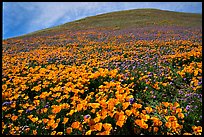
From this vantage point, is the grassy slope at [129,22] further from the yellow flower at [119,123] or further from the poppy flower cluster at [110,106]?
the yellow flower at [119,123]

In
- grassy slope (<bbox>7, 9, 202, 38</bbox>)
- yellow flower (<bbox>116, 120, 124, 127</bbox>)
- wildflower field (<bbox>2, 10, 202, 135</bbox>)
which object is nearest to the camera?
yellow flower (<bbox>116, 120, 124, 127</bbox>)

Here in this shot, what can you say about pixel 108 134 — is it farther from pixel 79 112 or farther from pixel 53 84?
pixel 53 84

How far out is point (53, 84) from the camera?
6422 mm

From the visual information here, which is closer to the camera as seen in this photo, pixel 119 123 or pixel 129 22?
pixel 119 123

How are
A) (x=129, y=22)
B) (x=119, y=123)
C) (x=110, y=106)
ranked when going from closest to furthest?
(x=119, y=123) < (x=110, y=106) < (x=129, y=22)

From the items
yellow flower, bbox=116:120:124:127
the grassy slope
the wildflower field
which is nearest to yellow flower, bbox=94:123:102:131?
the wildflower field

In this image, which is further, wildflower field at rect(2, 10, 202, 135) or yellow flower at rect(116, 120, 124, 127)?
wildflower field at rect(2, 10, 202, 135)

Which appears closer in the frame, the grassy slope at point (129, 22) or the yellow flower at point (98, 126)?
the yellow flower at point (98, 126)

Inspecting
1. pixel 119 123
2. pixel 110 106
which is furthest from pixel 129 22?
pixel 119 123

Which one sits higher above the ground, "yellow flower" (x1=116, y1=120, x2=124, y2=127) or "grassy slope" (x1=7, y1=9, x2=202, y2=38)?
"grassy slope" (x1=7, y1=9, x2=202, y2=38)

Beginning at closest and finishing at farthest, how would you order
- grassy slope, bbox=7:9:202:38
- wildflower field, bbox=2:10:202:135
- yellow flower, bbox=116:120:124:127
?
yellow flower, bbox=116:120:124:127 < wildflower field, bbox=2:10:202:135 < grassy slope, bbox=7:9:202:38

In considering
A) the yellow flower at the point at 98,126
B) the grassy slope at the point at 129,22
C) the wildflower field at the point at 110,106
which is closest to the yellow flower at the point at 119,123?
the wildflower field at the point at 110,106

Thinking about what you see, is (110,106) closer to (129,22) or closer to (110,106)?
(110,106)

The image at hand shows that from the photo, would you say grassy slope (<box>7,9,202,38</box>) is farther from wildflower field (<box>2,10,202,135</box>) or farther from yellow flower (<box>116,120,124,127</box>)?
yellow flower (<box>116,120,124,127</box>)
